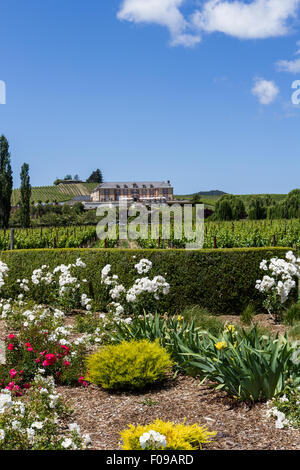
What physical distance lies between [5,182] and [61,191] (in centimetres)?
7205

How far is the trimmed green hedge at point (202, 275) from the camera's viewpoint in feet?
31.1

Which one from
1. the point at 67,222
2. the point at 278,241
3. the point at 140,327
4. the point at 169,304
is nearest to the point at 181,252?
the point at 169,304

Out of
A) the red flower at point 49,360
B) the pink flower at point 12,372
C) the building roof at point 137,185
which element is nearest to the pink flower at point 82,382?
the red flower at point 49,360

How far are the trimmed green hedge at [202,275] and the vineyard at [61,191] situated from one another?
4087 inches

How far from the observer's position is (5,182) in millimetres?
49719

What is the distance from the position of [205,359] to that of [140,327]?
4.91ft

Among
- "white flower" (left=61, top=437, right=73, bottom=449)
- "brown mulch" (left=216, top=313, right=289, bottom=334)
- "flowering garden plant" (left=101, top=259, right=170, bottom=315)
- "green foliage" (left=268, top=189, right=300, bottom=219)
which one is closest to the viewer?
"white flower" (left=61, top=437, right=73, bottom=449)

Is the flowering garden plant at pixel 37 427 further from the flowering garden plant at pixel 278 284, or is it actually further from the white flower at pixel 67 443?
the flowering garden plant at pixel 278 284

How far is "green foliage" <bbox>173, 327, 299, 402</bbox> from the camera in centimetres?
392

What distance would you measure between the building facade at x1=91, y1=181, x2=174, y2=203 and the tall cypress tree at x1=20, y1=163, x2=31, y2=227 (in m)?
50.2

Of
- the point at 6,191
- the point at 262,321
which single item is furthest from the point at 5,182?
the point at 262,321

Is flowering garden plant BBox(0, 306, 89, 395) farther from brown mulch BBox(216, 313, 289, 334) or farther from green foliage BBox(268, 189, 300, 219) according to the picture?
green foliage BBox(268, 189, 300, 219)

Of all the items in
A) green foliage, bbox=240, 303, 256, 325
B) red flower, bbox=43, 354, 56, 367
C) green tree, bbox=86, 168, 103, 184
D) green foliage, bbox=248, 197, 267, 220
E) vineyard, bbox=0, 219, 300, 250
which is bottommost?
green foliage, bbox=240, 303, 256, 325

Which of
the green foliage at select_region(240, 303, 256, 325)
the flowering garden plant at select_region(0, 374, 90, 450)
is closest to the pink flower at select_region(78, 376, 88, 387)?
the flowering garden plant at select_region(0, 374, 90, 450)
